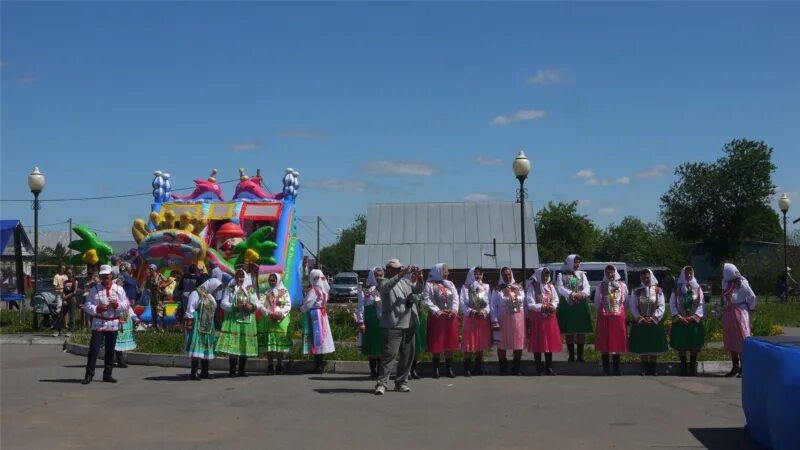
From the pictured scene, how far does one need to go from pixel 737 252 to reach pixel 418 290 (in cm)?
6043

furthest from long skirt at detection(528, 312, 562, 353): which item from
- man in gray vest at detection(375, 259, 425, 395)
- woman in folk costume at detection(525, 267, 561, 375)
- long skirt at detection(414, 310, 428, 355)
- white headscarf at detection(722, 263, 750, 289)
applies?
white headscarf at detection(722, 263, 750, 289)

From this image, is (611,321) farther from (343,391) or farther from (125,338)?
(125,338)

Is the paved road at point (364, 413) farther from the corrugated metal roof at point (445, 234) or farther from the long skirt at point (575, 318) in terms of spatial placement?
the corrugated metal roof at point (445, 234)

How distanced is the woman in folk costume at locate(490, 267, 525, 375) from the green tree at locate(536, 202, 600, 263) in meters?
57.9

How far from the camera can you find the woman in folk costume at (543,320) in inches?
563

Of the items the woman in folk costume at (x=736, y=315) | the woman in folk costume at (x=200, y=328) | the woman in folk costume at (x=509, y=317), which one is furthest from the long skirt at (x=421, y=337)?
the woman in folk costume at (x=736, y=315)

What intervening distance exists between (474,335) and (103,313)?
19.1ft

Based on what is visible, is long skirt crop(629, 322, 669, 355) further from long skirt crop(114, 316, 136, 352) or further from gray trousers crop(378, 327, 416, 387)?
long skirt crop(114, 316, 136, 352)

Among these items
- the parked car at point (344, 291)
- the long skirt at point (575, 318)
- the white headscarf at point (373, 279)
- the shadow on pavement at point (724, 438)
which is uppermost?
the parked car at point (344, 291)

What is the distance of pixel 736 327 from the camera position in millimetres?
14039

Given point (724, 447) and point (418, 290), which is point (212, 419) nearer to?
point (418, 290)

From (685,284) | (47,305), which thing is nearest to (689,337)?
(685,284)

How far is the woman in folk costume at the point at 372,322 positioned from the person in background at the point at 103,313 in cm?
372

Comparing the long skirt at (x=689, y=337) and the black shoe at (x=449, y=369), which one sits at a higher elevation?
the long skirt at (x=689, y=337)
